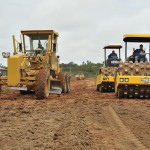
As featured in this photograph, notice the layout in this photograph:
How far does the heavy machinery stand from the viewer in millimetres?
15359

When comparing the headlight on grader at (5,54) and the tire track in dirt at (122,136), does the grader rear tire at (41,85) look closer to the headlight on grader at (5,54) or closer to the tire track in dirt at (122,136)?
the headlight on grader at (5,54)

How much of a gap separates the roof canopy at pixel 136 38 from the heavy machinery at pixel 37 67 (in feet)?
11.1

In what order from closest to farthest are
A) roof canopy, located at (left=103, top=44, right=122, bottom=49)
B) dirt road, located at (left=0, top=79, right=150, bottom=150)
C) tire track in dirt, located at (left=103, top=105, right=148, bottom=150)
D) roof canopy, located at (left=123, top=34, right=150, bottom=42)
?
dirt road, located at (left=0, top=79, right=150, bottom=150) → tire track in dirt, located at (left=103, top=105, right=148, bottom=150) → roof canopy, located at (left=123, top=34, right=150, bottom=42) → roof canopy, located at (left=103, top=44, right=122, bottom=49)

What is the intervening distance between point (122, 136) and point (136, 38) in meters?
10.7

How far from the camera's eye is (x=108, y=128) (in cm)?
822

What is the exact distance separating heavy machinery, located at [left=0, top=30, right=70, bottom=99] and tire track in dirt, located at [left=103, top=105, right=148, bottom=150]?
18.9ft

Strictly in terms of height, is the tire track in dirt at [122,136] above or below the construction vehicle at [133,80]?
below

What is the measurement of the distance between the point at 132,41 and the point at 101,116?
27.0ft

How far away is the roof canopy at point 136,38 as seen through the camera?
17.0 m

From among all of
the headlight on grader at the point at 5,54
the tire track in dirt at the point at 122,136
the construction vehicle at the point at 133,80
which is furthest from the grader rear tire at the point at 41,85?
the tire track in dirt at the point at 122,136

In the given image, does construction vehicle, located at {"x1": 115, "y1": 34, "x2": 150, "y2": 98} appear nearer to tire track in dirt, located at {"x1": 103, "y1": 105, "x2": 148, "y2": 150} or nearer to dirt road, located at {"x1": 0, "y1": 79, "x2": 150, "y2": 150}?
dirt road, located at {"x1": 0, "y1": 79, "x2": 150, "y2": 150}

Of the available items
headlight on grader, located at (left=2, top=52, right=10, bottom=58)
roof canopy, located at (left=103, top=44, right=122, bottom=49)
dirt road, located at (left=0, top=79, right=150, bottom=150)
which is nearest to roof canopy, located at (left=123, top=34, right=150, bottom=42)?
headlight on grader, located at (left=2, top=52, right=10, bottom=58)

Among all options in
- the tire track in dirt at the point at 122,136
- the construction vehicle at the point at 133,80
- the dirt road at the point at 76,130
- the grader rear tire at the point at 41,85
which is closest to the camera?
the dirt road at the point at 76,130

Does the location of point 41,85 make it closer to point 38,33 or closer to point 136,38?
point 38,33
